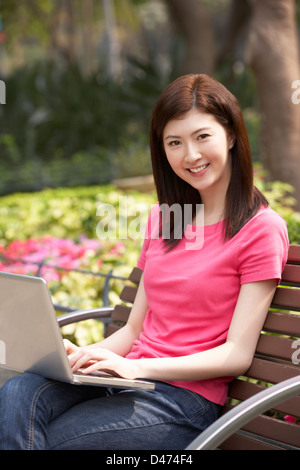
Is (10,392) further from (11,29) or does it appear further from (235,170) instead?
(11,29)

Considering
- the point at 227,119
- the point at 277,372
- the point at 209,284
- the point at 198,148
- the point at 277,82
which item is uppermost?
the point at 277,82

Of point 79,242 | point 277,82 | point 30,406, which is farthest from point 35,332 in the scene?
point 277,82

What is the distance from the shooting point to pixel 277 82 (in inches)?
269

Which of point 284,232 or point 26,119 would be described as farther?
point 26,119

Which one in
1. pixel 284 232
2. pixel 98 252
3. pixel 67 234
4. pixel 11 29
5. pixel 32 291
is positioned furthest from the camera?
pixel 11 29

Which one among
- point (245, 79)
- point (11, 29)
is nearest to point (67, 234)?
point (245, 79)

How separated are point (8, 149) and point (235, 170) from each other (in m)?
13.5

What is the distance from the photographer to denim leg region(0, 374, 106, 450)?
2.02 meters

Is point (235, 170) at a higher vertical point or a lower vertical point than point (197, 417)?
higher

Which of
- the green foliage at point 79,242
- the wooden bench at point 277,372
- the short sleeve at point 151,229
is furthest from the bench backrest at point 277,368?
the green foliage at point 79,242

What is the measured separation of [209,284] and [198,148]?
450 millimetres

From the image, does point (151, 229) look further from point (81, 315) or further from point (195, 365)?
point (195, 365)

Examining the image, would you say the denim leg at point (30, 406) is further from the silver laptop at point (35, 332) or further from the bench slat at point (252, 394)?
the bench slat at point (252, 394)

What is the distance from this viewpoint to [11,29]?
759 inches
